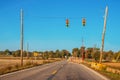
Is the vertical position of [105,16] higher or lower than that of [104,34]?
higher

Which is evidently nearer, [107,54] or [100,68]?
[100,68]

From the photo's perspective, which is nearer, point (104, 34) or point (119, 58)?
point (104, 34)

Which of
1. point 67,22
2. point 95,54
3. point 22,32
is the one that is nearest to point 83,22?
point 67,22

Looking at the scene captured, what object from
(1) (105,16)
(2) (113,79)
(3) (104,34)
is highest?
(1) (105,16)

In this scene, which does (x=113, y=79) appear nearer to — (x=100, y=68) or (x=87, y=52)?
(x=100, y=68)

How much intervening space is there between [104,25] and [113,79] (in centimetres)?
2065

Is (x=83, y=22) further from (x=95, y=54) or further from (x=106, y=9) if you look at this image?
(x=95, y=54)

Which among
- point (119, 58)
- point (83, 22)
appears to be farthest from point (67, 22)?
point (119, 58)

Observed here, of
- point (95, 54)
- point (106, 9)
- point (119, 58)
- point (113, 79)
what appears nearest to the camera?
point (113, 79)

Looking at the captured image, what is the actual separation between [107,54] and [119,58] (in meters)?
39.6

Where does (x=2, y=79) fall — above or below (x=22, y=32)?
below

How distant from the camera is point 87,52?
175125mm

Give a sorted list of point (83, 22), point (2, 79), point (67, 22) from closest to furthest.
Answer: point (2, 79) < point (83, 22) < point (67, 22)

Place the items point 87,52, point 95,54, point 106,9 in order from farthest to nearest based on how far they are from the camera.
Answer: point 87,52, point 95,54, point 106,9
